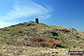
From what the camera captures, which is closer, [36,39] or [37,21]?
[36,39]

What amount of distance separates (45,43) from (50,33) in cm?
1131

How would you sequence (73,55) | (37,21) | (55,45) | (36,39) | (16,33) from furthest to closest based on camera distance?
1. (37,21)
2. (16,33)
3. (36,39)
4. (55,45)
5. (73,55)

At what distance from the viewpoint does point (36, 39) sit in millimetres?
34094

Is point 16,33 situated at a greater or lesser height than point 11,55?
greater

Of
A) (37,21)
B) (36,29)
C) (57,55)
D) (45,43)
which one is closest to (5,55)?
(57,55)

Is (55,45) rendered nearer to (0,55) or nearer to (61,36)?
(61,36)

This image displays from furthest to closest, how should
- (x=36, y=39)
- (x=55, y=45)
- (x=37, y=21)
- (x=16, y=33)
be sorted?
(x=37, y=21) → (x=16, y=33) → (x=36, y=39) → (x=55, y=45)

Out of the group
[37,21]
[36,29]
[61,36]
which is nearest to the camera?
[61,36]

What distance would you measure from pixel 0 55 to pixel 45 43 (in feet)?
50.2

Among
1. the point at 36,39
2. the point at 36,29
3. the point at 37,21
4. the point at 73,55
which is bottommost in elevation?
the point at 73,55

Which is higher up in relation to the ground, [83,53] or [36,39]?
[36,39]

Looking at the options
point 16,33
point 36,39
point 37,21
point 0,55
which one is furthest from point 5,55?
point 37,21

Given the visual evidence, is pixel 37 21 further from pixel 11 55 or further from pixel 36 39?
pixel 11 55

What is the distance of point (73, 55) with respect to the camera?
18.8 meters
